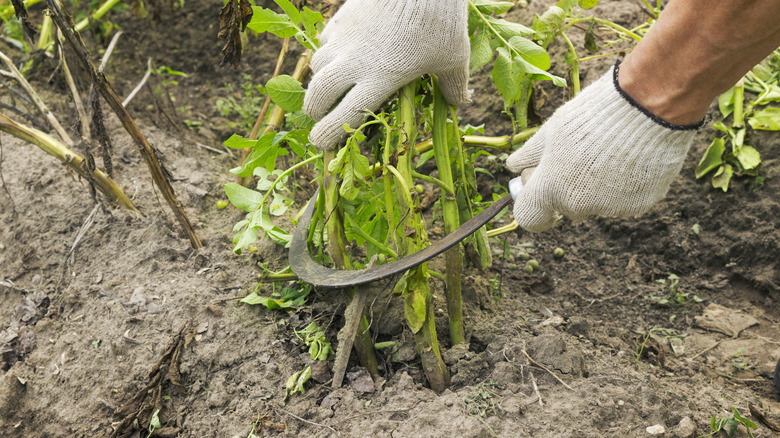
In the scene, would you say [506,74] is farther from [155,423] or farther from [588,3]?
[155,423]

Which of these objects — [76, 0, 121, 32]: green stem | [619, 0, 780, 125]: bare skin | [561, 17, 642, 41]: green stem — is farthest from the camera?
[76, 0, 121, 32]: green stem

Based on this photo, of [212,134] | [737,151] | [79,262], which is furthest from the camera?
[212,134]

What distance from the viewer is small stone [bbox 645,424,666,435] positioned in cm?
138

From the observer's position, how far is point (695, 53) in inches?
44.2

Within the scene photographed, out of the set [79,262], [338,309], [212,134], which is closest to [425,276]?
[338,309]

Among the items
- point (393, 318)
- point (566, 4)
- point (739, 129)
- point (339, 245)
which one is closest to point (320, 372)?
point (393, 318)

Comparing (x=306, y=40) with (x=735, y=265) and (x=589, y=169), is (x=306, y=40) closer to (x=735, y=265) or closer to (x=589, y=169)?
(x=589, y=169)

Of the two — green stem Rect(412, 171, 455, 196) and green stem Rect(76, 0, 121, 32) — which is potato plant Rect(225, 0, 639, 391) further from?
green stem Rect(76, 0, 121, 32)

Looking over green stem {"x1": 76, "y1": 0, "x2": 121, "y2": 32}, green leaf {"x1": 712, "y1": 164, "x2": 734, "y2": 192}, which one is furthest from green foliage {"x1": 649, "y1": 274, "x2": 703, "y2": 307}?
green stem {"x1": 76, "y1": 0, "x2": 121, "y2": 32}

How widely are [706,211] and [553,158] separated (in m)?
1.31

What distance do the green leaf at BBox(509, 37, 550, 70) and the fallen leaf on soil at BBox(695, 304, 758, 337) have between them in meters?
1.17

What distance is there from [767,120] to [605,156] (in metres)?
1.37

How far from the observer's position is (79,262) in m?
2.07

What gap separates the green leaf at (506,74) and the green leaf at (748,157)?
1.21 m
